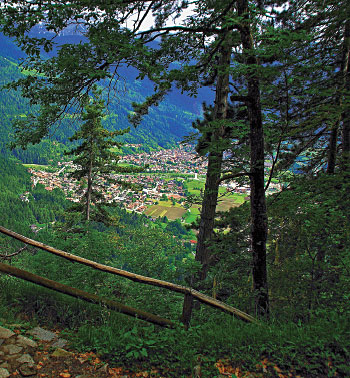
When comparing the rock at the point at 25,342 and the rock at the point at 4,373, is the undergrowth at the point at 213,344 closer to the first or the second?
the rock at the point at 25,342

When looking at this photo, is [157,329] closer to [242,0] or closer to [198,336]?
[198,336]

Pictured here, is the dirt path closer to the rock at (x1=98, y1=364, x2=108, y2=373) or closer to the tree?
the rock at (x1=98, y1=364, x2=108, y2=373)

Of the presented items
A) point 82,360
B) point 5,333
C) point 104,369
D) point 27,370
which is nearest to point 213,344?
point 104,369

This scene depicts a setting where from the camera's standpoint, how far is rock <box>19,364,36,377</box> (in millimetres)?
2698

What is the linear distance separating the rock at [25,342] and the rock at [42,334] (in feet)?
0.44

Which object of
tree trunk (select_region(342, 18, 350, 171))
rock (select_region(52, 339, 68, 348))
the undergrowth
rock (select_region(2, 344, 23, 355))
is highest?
tree trunk (select_region(342, 18, 350, 171))

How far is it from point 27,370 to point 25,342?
19.7 inches

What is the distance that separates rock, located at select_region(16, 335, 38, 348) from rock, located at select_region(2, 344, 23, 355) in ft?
0.26

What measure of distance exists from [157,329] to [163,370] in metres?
0.88

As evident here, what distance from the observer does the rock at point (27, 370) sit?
2.70 m

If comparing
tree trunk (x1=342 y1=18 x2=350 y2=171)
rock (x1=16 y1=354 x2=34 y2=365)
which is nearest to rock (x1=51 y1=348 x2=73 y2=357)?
rock (x1=16 y1=354 x2=34 y2=365)

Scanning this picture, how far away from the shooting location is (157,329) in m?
3.77

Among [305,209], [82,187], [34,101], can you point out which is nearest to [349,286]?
[305,209]

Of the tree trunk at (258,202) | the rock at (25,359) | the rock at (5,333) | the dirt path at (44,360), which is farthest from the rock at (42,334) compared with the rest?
the tree trunk at (258,202)
